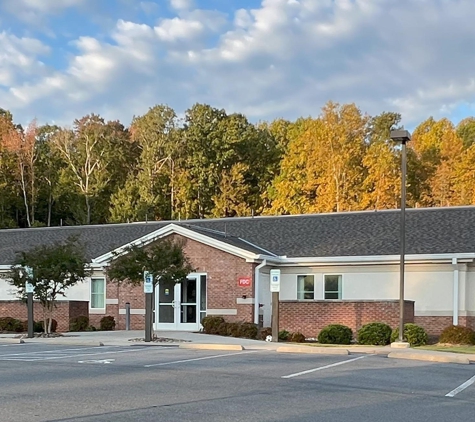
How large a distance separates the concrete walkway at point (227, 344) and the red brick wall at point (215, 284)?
2466 millimetres

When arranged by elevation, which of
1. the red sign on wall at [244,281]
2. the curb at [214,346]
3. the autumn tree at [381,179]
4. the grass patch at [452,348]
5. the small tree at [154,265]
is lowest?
the grass patch at [452,348]

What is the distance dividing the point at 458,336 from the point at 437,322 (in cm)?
313

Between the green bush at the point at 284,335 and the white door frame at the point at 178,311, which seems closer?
the green bush at the point at 284,335

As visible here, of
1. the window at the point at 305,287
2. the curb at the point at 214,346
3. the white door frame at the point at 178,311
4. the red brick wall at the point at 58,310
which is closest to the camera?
the curb at the point at 214,346

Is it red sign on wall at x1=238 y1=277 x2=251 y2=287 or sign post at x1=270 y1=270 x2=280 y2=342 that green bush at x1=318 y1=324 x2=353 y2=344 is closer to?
sign post at x1=270 y1=270 x2=280 y2=342

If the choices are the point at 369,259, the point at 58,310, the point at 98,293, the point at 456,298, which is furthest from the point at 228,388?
the point at 98,293

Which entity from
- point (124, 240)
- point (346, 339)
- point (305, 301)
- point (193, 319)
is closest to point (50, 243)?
point (124, 240)

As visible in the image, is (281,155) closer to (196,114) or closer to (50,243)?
(196,114)

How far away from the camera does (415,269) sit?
28.3 meters

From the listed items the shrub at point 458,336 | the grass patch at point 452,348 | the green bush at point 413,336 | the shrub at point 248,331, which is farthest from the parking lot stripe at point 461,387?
the shrub at point 248,331

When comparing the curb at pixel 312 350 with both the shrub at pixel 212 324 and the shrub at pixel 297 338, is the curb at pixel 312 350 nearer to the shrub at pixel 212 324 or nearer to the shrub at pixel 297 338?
the shrub at pixel 297 338

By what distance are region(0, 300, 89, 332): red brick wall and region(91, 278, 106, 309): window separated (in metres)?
0.37

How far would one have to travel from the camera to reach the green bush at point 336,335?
24.8 m

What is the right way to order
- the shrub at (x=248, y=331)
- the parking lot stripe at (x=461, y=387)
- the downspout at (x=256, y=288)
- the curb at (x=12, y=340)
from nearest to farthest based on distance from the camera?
the parking lot stripe at (x=461, y=387) → the curb at (x=12, y=340) → the shrub at (x=248, y=331) → the downspout at (x=256, y=288)
